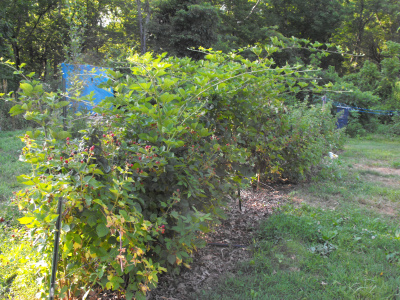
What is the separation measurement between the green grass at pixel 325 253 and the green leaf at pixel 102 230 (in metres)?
1.04

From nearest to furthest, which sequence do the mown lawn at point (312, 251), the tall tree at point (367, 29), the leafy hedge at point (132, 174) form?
the leafy hedge at point (132, 174) < the mown lawn at point (312, 251) < the tall tree at point (367, 29)

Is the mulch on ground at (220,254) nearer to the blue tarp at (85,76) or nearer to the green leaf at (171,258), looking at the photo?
the green leaf at (171,258)

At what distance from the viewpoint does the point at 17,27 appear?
17.4m

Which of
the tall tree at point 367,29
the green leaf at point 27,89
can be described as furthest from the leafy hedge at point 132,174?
the tall tree at point 367,29

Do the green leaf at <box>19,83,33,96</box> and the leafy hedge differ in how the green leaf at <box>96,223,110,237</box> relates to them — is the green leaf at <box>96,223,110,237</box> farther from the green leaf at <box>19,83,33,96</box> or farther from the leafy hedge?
the green leaf at <box>19,83,33,96</box>

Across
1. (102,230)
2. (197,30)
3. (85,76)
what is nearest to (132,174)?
(102,230)

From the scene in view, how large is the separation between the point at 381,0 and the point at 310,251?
27244 mm

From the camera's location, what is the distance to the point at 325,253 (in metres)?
2.75

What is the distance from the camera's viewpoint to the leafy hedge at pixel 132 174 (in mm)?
1447

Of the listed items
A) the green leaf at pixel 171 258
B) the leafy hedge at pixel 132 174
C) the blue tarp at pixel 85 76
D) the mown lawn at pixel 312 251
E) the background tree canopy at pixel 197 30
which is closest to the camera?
Answer: the leafy hedge at pixel 132 174

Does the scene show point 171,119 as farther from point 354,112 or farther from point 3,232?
point 354,112

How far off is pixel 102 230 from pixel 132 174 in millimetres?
347

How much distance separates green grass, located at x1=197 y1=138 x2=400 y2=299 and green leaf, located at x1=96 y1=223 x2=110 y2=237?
1.04 meters

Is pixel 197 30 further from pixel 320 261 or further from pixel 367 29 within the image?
pixel 367 29
